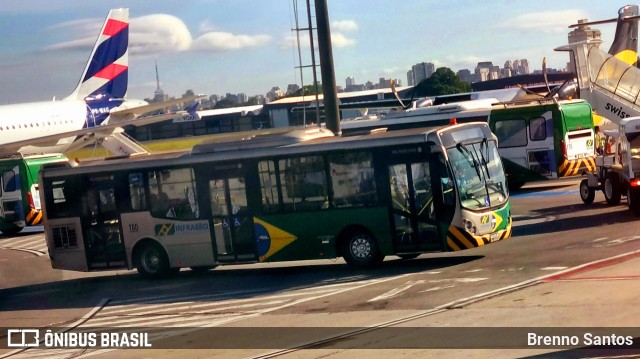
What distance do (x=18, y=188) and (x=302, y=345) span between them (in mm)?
27611

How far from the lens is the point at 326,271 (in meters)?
20.3

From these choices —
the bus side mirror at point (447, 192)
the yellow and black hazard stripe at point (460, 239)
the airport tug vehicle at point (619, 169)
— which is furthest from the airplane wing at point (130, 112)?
the yellow and black hazard stripe at point (460, 239)

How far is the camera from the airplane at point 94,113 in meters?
46.4

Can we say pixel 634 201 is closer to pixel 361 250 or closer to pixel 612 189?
pixel 612 189

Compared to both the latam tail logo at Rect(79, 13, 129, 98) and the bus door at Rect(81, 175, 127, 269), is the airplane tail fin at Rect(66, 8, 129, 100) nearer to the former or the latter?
the latam tail logo at Rect(79, 13, 129, 98)

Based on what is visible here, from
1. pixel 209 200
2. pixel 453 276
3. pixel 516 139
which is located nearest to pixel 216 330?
pixel 453 276

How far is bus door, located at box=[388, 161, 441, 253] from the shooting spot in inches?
733

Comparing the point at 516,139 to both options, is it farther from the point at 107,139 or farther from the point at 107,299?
the point at 107,139

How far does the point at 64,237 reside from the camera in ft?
72.5

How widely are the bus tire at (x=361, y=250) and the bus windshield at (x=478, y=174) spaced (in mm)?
2093

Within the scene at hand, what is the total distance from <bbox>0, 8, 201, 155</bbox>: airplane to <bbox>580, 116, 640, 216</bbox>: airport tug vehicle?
23527mm

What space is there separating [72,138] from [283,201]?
3029 centimetres

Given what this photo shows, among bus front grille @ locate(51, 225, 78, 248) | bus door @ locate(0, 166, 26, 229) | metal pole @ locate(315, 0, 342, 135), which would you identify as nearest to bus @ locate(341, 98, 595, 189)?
metal pole @ locate(315, 0, 342, 135)

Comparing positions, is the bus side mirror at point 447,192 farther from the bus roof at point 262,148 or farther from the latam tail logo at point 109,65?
the latam tail logo at point 109,65
